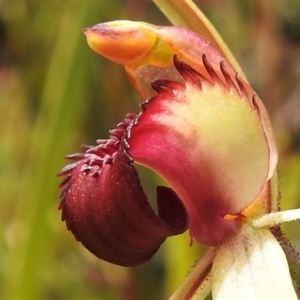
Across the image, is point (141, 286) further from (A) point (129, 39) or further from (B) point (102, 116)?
(A) point (129, 39)

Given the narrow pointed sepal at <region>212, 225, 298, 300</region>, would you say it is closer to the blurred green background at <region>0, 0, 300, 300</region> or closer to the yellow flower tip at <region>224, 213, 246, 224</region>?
the yellow flower tip at <region>224, 213, 246, 224</region>

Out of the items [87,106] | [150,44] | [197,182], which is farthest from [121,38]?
[87,106]

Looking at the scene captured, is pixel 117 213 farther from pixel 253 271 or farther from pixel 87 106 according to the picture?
pixel 87 106

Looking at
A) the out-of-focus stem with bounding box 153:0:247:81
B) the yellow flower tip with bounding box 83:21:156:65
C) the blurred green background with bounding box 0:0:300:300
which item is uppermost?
the yellow flower tip with bounding box 83:21:156:65

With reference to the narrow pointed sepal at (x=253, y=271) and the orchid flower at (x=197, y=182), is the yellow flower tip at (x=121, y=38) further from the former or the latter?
the narrow pointed sepal at (x=253, y=271)

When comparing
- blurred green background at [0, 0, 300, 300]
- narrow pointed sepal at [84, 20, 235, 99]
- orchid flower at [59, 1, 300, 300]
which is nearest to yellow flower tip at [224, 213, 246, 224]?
orchid flower at [59, 1, 300, 300]

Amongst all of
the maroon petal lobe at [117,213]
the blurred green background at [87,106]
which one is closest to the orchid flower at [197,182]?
the maroon petal lobe at [117,213]
